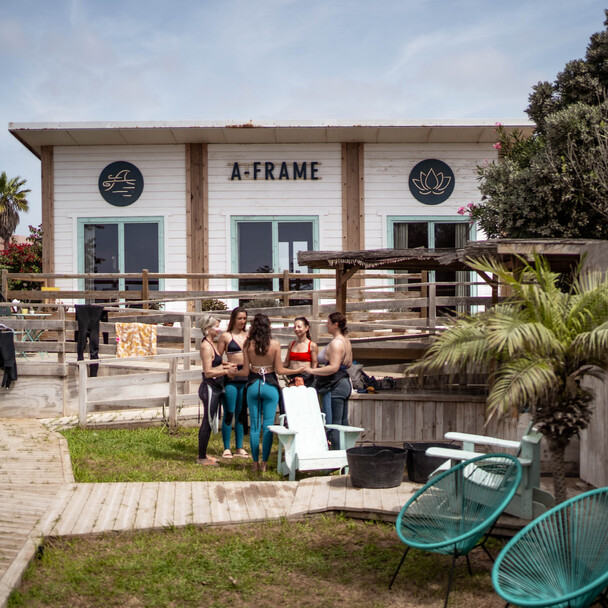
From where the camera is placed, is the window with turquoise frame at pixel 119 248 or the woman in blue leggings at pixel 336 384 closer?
the woman in blue leggings at pixel 336 384

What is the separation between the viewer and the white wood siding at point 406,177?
16594 mm

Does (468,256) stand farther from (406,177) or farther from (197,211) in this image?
(197,211)

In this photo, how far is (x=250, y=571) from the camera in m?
5.52

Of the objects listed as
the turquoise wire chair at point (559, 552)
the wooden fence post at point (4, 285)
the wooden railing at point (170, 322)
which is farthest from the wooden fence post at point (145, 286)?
the turquoise wire chair at point (559, 552)

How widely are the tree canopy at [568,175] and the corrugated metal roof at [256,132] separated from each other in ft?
10.1

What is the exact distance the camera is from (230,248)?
1648 cm

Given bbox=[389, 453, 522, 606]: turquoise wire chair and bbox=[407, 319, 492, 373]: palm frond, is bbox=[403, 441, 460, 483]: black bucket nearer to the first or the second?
bbox=[389, 453, 522, 606]: turquoise wire chair

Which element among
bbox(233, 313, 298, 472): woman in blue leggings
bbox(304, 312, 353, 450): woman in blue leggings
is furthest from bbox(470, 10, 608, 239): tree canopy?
bbox(233, 313, 298, 472): woman in blue leggings

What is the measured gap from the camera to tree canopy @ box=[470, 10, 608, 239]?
11188mm

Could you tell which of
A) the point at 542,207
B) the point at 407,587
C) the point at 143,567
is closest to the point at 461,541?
the point at 407,587

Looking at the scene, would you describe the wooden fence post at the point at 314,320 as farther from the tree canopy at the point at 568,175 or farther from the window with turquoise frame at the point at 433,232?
the window with turquoise frame at the point at 433,232

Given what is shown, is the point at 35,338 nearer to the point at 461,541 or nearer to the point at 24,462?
the point at 24,462

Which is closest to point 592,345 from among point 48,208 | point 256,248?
point 256,248

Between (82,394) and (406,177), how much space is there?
29.5 ft
